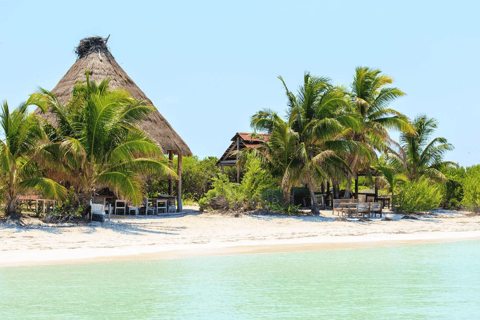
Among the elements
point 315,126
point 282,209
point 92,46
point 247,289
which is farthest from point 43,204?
point 92,46

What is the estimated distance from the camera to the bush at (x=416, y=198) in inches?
733

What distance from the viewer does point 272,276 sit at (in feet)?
25.0

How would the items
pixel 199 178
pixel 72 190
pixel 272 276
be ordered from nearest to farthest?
pixel 272 276
pixel 72 190
pixel 199 178

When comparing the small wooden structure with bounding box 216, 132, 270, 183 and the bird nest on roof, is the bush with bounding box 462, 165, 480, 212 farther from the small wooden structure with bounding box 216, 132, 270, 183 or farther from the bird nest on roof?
the bird nest on roof

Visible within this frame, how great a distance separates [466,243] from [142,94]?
1252 centimetres

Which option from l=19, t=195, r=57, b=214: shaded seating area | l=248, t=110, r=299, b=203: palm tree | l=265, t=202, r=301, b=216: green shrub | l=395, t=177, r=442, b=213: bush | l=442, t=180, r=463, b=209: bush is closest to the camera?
l=19, t=195, r=57, b=214: shaded seating area

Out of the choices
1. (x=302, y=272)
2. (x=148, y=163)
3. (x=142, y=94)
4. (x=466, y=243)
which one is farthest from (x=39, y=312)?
(x=142, y=94)

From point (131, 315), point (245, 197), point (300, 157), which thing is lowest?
point (131, 315)

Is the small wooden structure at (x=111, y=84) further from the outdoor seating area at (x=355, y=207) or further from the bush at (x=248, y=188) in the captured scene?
the outdoor seating area at (x=355, y=207)

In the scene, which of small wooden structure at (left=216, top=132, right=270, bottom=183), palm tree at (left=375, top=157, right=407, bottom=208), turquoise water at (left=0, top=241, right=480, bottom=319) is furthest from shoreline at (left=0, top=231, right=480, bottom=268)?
small wooden structure at (left=216, top=132, right=270, bottom=183)

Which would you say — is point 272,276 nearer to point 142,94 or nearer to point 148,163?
point 148,163

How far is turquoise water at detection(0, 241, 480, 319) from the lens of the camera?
5754 mm

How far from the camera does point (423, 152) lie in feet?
74.5

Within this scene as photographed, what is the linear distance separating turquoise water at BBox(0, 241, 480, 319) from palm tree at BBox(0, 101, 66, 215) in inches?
161
